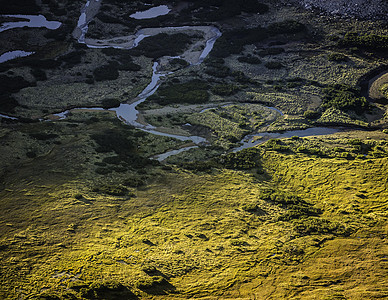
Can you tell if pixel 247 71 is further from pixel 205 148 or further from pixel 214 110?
pixel 205 148

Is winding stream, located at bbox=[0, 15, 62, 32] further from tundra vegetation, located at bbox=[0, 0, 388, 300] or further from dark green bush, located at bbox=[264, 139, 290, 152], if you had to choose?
dark green bush, located at bbox=[264, 139, 290, 152]

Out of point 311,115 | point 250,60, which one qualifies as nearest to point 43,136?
point 311,115

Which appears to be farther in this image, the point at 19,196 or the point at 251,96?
the point at 251,96

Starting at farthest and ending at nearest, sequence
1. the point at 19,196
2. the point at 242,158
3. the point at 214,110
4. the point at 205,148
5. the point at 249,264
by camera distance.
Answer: the point at 214,110, the point at 205,148, the point at 242,158, the point at 19,196, the point at 249,264

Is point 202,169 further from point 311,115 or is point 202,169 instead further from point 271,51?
point 271,51

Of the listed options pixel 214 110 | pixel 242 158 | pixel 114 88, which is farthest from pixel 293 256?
pixel 114 88

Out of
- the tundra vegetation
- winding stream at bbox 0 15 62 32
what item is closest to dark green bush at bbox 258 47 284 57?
the tundra vegetation

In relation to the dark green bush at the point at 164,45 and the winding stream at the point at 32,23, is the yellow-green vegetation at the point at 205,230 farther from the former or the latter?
the winding stream at the point at 32,23
